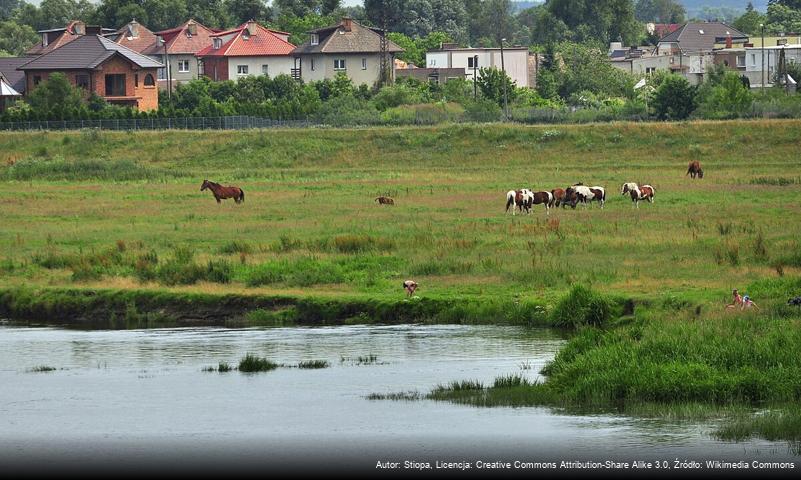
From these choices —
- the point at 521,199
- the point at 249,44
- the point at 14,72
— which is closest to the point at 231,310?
the point at 521,199

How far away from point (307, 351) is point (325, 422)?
684cm

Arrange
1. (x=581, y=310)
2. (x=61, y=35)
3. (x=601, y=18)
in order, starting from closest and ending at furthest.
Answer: (x=581, y=310) < (x=61, y=35) < (x=601, y=18)

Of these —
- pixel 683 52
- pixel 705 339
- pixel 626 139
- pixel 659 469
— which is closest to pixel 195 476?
pixel 659 469

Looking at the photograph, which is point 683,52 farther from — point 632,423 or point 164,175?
point 632,423

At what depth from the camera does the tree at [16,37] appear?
180 metres

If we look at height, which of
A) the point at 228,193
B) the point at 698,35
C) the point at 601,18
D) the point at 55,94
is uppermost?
the point at 601,18

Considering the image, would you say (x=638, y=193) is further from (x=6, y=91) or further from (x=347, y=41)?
(x=347, y=41)

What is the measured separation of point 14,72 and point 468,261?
9744 centimetres

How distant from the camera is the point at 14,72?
420 feet

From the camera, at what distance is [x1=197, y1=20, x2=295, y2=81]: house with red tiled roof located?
144375 millimetres

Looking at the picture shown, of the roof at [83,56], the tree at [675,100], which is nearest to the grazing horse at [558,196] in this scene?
the tree at [675,100]

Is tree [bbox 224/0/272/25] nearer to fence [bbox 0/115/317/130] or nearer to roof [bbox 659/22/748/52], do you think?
roof [bbox 659/22/748/52]

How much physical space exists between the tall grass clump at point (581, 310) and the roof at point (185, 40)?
389 ft

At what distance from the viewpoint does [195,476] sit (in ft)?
67.9
